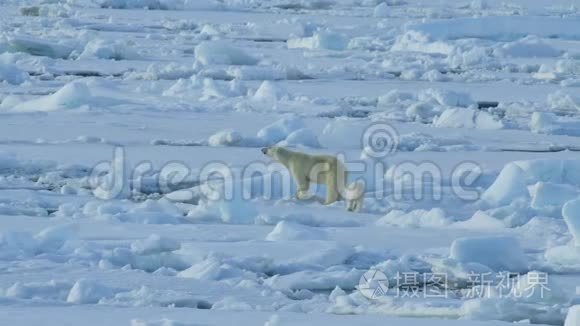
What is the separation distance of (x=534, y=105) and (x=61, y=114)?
404cm

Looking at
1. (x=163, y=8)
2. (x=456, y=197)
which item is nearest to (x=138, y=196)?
(x=456, y=197)

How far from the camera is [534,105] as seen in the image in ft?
34.1

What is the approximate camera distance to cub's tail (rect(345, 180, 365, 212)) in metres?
5.79
